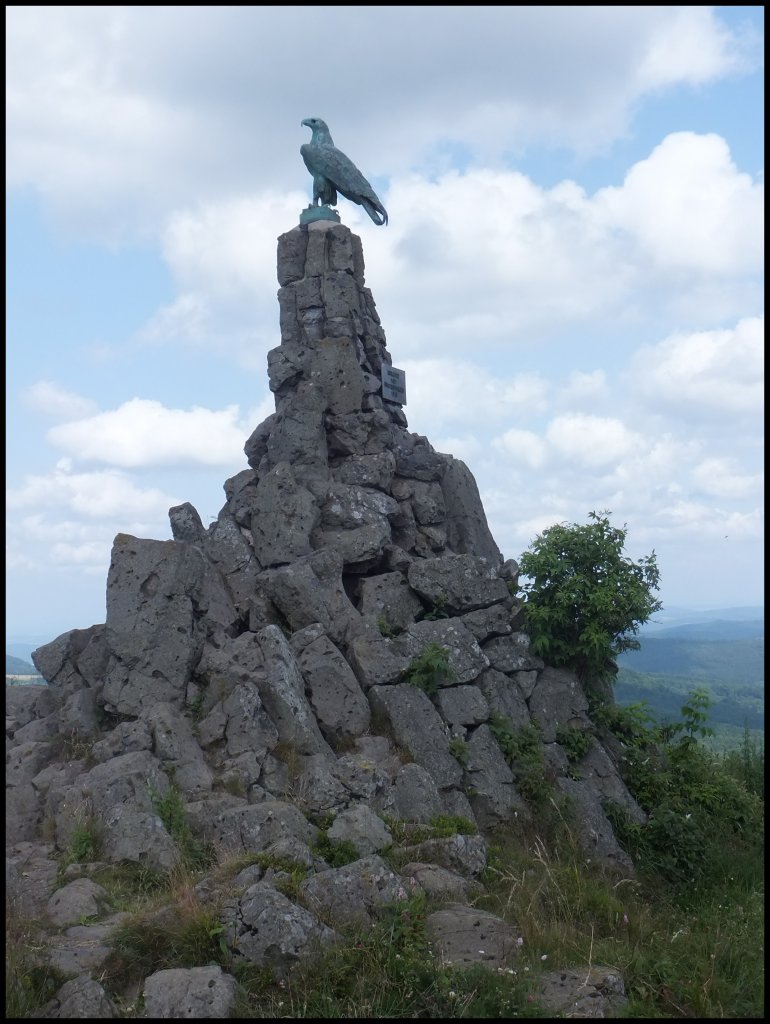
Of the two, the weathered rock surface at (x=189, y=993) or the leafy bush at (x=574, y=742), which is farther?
the leafy bush at (x=574, y=742)

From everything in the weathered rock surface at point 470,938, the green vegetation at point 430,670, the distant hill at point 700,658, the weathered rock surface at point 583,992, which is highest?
the green vegetation at point 430,670

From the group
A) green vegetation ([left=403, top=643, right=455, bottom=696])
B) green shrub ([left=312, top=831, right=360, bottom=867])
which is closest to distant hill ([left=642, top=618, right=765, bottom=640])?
green vegetation ([left=403, top=643, right=455, bottom=696])

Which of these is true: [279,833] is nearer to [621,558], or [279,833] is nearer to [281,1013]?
[281,1013]

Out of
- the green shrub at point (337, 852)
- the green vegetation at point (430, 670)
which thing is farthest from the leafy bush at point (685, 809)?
the green shrub at point (337, 852)

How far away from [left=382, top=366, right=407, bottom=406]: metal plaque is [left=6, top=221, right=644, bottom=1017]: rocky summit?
10.3 inches

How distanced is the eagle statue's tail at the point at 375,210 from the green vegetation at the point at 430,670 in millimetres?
9401

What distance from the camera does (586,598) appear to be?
15.3 meters

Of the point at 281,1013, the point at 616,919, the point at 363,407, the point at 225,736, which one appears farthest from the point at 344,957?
the point at 363,407

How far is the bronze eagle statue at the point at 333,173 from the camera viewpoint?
18297mm

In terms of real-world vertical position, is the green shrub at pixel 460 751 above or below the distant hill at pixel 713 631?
above

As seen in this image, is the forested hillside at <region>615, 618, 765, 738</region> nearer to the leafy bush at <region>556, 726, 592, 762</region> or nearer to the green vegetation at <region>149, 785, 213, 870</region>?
the leafy bush at <region>556, 726, 592, 762</region>

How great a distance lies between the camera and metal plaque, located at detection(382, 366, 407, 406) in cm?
1861

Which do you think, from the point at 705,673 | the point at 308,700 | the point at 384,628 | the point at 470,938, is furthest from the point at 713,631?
the point at 470,938

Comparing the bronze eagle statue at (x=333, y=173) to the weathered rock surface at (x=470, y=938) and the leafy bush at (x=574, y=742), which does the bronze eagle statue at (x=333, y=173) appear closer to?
the leafy bush at (x=574, y=742)
